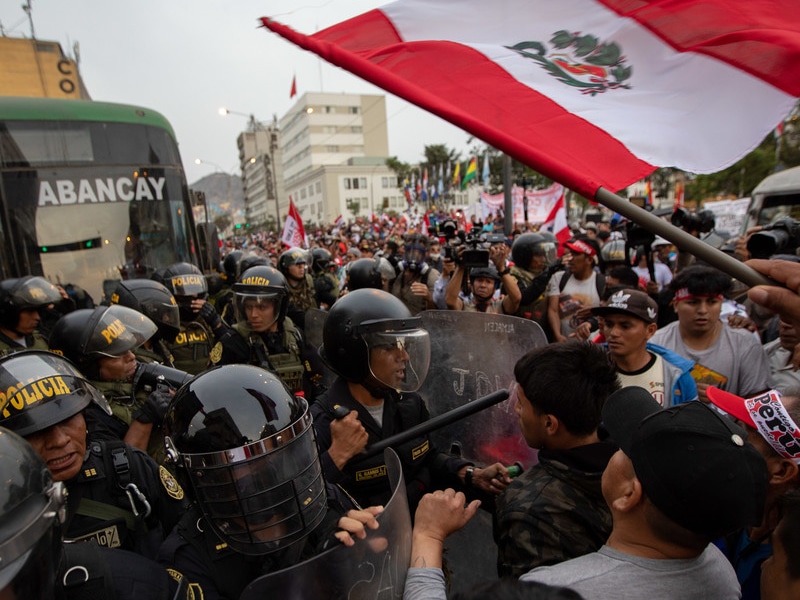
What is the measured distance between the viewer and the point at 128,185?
255 inches

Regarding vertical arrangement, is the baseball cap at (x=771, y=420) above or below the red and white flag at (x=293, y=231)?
below

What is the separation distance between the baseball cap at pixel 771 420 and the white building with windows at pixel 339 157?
7026 centimetres

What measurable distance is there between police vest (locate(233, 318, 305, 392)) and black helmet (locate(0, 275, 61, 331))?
6.09ft

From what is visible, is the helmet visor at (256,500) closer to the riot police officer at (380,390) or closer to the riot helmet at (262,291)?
the riot police officer at (380,390)

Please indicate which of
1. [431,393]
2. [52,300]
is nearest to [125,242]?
[52,300]

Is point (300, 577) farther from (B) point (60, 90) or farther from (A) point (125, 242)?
(B) point (60, 90)

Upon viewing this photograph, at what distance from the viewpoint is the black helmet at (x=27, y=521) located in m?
0.89

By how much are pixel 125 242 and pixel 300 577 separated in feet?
22.0

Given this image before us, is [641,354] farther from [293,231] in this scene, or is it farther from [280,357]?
[293,231]

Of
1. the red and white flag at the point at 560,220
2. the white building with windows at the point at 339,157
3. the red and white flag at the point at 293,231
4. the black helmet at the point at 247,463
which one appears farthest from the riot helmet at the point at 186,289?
the white building with windows at the point at 339,157

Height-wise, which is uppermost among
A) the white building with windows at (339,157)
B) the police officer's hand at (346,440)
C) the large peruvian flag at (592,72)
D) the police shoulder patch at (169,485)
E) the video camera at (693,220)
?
the white building with windows at (339,157)

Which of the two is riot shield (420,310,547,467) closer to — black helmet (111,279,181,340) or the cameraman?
the cameraman

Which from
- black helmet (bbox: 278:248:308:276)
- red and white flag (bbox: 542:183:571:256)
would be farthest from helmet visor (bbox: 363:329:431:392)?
red and white flag (bbox: 542:183:571:256)

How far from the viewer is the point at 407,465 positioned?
2225mm
